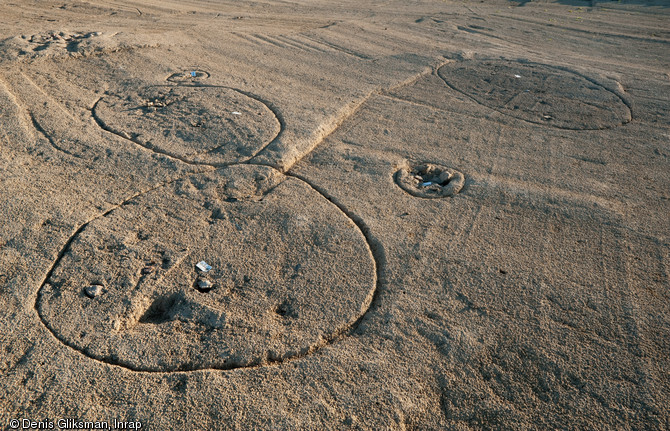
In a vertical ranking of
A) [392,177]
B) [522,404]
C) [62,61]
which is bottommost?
[522,404]

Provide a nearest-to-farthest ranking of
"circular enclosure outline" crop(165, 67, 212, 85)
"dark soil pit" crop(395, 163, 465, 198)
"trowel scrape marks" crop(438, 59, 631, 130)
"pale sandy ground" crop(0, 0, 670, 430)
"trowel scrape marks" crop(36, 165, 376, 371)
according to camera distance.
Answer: "pale sandy ground" crop(0, 0, 670, 430) → "trowel scrape marks" crop(36, 165, 376, 371) → "dark soil pit" crop(395, 163, 465, 198) → "trowel scrape marks" crop(438, 59, 631, 130) → "circular enclosure outline" crop(165, 67, 212, 85)

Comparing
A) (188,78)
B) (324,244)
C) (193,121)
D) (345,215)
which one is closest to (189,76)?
(188,78)

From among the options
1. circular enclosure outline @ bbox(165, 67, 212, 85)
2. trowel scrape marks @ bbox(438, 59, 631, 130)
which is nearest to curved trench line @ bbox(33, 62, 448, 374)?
circular enclosure outline @ bbox(165, 67, 212, 85)

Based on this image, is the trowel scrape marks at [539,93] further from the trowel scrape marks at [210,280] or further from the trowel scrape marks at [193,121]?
the trowel scrape marks at [210,280]

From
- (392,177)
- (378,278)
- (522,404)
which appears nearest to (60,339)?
(378,278)

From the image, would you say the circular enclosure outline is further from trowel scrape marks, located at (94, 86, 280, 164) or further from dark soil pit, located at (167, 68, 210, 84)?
trowel scrape marks, located at (94, 86, 280, 164)

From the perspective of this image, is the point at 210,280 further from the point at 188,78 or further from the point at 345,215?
the point at 188,78

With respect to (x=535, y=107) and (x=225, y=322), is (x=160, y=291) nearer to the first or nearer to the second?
(x=225, y=322)

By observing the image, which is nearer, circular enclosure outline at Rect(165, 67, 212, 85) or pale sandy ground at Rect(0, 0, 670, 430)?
pale sandy ground at Rect(0, 0, 670, 430)
